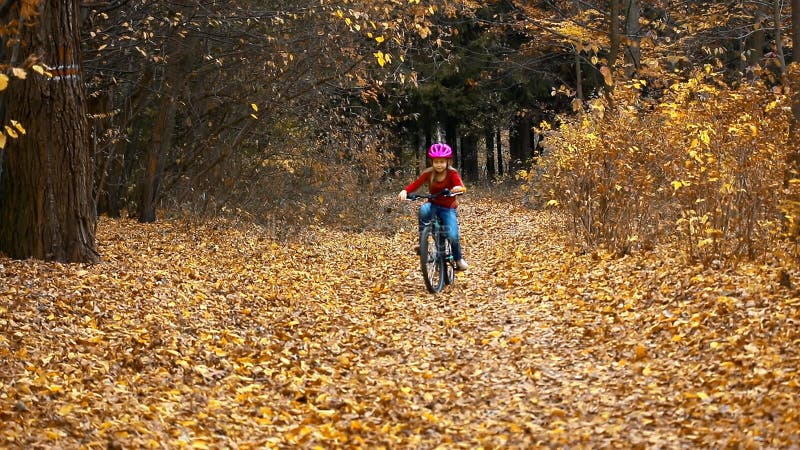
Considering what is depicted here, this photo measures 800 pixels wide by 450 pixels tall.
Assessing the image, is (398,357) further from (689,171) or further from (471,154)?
(471,154)

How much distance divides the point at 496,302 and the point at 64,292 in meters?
4.93

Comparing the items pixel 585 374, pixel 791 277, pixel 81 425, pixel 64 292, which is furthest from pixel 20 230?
pixel 791 277

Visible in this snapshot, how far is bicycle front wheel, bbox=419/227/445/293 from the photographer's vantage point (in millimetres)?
11727

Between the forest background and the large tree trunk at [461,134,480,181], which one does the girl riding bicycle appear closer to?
the forest background

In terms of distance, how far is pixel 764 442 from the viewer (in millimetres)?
5219

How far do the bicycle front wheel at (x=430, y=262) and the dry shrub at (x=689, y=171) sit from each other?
256cm

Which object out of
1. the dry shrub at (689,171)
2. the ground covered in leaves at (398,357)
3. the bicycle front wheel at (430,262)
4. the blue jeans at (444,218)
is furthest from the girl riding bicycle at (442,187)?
the dry shrub at (689,171)

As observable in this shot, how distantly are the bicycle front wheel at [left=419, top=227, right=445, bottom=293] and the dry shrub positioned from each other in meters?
2.56

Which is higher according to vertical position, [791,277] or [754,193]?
[754,193]

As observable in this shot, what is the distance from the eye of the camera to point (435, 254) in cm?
1211

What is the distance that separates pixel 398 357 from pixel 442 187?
3.93 metres

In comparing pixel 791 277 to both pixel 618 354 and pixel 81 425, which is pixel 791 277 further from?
pixel 81 425

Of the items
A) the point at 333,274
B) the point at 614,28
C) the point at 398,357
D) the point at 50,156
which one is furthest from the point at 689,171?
the point at 50,156

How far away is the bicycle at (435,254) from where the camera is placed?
465 inches
